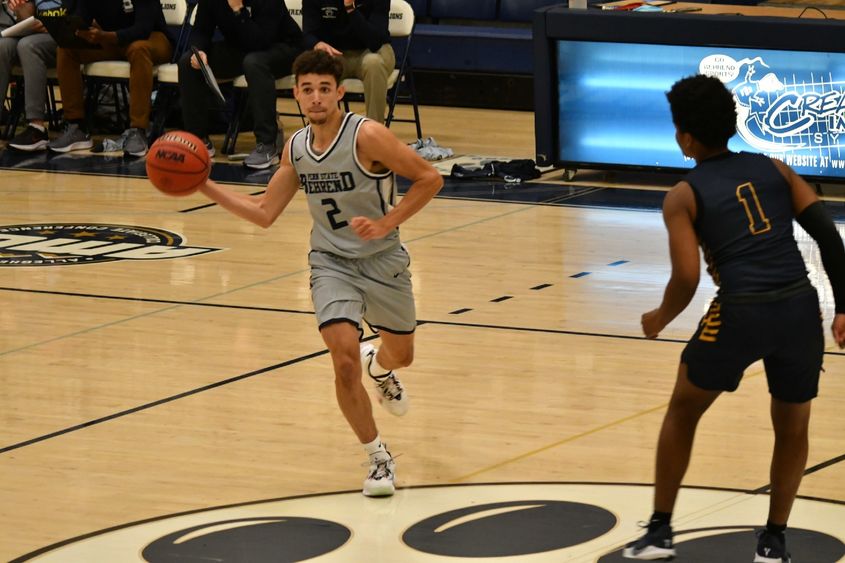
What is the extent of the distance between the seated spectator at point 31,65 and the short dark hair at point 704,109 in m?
10.0

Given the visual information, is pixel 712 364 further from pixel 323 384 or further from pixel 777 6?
pixel 777 6

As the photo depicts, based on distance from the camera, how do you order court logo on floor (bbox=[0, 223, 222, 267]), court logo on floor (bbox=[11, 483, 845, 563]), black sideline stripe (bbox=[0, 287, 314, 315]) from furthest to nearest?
court logo on floor (bbox=[0, 223, 222, 267]) < black sideline stripe (bbox=[0, 287, 314, 315]) < court logo on floor (bbox=[11, 483, 845, 563])

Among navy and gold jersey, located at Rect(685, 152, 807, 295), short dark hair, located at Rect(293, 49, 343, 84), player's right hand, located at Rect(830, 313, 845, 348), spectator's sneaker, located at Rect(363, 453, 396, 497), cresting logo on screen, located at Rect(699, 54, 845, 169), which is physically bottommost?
spectator's sneaker, located at Rect(363, 453, 396, 497)

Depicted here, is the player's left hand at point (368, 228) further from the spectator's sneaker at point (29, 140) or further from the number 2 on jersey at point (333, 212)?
the spectator's sneaker at point (29, 140)

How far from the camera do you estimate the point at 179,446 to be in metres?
5.87

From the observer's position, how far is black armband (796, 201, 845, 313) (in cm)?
432

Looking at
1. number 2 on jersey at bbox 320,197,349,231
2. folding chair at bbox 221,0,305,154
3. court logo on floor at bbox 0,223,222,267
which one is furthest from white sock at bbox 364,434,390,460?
folding chair at bbox 221,0,305,154

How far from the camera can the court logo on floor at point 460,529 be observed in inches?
185

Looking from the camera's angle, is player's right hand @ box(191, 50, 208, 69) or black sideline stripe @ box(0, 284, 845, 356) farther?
player's right hand @ box(191, 50, 208, 69)

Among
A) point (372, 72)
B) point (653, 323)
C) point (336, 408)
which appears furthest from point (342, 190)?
point (372, 72)

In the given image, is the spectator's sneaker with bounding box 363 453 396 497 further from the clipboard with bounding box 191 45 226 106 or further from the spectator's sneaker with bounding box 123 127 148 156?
the spectator's sneaker with bounding box 123 127 148 156

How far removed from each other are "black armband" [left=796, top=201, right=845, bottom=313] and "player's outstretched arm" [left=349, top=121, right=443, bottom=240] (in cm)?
145

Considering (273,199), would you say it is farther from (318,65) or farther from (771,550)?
(771,550)

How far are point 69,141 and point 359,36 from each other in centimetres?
277
